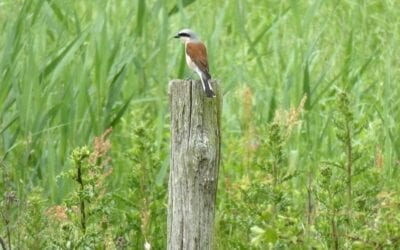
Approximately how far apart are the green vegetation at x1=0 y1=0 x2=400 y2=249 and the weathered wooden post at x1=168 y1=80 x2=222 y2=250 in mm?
246

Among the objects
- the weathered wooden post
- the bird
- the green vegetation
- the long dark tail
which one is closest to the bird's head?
the bird

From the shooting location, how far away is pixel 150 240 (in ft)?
18.2

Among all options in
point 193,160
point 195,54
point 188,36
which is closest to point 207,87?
point 193,160

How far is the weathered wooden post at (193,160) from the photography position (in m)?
4.39

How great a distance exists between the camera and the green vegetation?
191 inches

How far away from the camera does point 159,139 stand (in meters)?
6.30

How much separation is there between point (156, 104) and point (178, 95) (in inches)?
136

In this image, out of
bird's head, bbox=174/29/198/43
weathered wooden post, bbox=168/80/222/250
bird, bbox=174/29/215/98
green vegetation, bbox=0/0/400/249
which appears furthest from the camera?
bird's head, bbox=174/29/198/43

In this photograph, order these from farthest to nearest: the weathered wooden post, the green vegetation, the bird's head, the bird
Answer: the bird's head → the bird → the green vegetation → the weathered wooden post

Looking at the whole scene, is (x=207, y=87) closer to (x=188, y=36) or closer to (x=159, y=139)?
(x=188, y=36)

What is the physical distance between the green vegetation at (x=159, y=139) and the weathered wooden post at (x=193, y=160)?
25 centimetres

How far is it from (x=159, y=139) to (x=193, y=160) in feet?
6.29

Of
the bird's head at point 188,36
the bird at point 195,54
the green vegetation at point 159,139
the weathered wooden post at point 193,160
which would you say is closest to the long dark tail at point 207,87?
the weathered wooden post at point 193,160

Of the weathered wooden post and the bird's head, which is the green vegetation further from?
the bird's head
